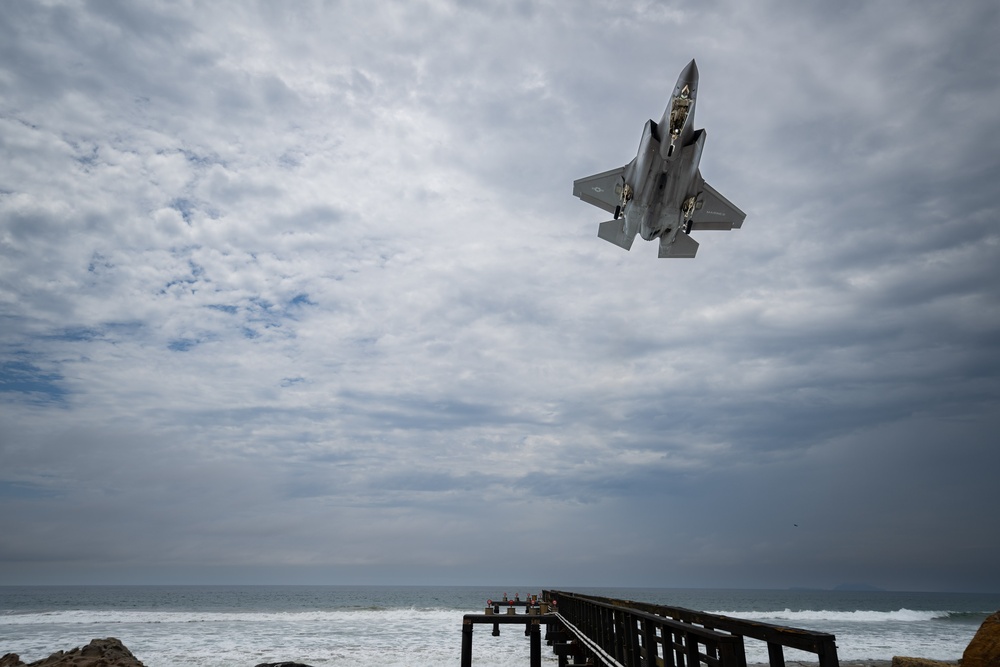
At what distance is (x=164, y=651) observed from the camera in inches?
1275

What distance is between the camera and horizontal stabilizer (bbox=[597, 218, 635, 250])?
87.0ft

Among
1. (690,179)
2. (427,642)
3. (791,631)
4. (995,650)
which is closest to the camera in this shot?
(791,631)

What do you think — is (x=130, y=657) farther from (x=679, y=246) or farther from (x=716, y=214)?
(x=716, y=214)

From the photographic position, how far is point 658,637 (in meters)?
14.9

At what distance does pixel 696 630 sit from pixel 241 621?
57932 millimetres

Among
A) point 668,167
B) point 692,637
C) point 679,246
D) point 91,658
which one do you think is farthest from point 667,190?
point 91,658

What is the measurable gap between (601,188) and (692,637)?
70.2 feet

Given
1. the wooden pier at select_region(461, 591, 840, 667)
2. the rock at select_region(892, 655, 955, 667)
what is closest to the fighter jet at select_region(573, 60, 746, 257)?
the wooden pier at select_region(461, 591, 840, 667)

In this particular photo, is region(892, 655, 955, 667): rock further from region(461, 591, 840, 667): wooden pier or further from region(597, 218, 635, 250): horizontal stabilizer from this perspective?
region(597, 218, 635, 250): horizontal stabilizer

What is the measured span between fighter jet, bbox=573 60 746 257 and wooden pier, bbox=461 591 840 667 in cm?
1511

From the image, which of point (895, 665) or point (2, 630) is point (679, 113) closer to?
point (895, 665)

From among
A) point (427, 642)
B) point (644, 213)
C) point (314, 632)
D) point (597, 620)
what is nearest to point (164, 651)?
point (314, 632)

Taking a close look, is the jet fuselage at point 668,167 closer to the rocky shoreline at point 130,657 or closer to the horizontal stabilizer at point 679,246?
the horizontal stabilizer at point 679,246

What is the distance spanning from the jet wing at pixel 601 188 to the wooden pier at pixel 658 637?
1661 cm
